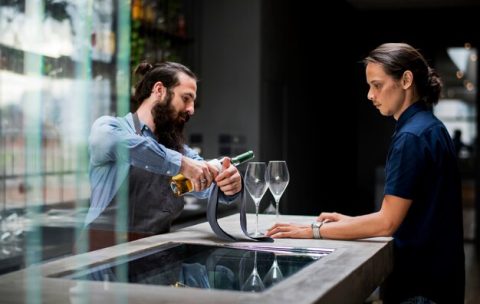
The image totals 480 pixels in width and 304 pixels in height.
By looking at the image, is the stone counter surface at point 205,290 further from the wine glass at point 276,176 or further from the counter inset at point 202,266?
the wine glass at point 276,176

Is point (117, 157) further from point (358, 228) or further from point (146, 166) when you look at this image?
point (358, 228)

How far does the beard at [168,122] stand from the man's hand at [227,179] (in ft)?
1.61

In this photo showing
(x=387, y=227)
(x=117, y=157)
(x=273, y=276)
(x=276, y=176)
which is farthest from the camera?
(x=117, y=157)

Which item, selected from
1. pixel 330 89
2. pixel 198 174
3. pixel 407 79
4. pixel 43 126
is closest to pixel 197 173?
pixel 198 174

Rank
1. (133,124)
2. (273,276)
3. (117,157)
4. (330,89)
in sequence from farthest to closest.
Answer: (330,89), (133,124), (117,157), (273,276)

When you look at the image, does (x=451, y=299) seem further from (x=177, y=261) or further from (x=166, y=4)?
(x=166, y=4)

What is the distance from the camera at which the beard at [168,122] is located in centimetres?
272

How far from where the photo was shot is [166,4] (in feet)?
17.1

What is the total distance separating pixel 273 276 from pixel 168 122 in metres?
1.26

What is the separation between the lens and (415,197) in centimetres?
204

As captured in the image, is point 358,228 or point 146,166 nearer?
point 358,228

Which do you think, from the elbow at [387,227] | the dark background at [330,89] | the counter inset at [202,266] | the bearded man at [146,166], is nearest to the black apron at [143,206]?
the bearded man at [146,166]

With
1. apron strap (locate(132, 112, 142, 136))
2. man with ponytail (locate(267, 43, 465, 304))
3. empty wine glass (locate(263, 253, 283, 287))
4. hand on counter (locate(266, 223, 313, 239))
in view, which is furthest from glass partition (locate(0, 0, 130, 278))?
empty wine glass (locate(263, 253, 283, 287))

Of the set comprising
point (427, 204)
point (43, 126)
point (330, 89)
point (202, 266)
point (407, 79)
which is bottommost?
point (202, 266)
